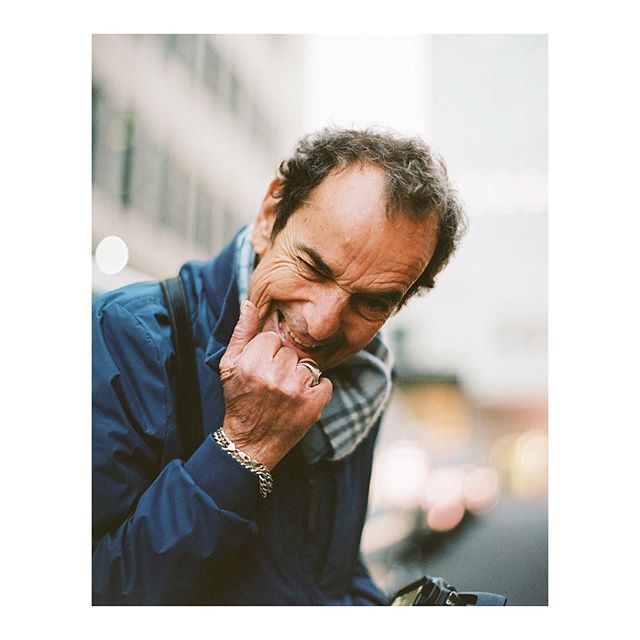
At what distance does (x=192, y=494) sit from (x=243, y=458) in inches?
6.0

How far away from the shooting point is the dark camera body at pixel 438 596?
2.04 metres

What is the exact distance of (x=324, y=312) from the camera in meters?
1.72

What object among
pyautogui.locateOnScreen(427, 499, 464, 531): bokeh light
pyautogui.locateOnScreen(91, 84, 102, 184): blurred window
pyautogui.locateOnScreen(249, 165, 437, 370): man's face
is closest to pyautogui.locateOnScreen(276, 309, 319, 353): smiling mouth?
pyautogui.locateOnScreen(249, 165, 437, 370): man's face

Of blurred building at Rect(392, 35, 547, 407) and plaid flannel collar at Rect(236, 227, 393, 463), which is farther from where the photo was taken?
blurred building at Rect(392, 35, 547, 407)

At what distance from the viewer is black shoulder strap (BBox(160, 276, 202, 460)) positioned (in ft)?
5.85

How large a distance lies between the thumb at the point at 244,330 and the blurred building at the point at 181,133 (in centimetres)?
37

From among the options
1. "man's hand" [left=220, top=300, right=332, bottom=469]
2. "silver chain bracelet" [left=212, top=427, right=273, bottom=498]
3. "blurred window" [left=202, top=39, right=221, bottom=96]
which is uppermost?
"blurred window" [left=202, top=39, right=221, bottom=96]

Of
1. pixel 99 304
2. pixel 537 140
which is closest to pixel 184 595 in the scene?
pixel 99 304

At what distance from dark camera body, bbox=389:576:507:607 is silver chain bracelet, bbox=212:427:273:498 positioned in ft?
2.19

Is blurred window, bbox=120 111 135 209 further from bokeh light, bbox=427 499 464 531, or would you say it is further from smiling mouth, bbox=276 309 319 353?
bokeh light, bbox=427 499 464 531

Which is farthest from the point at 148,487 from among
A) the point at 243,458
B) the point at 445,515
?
the point at 445,515
